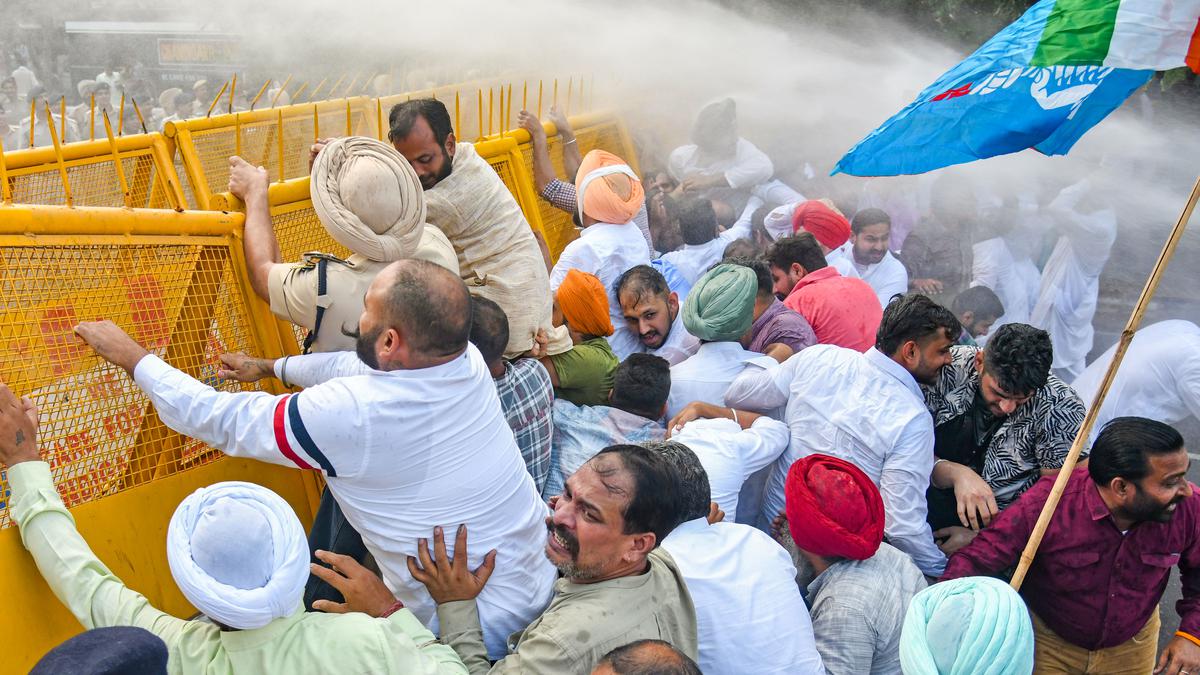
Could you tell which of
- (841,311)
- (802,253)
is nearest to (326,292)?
(841,311)

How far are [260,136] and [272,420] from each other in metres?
2.83

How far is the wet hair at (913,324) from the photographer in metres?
3.78

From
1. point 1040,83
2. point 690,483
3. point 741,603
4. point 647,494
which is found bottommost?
point 741,603

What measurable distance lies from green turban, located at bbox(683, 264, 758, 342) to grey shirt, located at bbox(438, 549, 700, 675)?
171 cm

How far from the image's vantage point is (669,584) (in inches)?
105

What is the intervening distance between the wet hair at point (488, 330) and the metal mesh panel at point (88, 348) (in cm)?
79

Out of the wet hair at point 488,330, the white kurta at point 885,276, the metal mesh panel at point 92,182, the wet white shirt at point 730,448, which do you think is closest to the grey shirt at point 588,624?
the wet white shirt at point 730,448

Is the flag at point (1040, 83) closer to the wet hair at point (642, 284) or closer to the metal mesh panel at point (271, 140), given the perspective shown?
the wet hair at point (642, 284)

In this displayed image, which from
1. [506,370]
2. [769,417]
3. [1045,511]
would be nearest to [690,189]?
[769,417]

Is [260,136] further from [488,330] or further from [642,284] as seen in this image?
[488,330]

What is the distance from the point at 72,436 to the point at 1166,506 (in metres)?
3.28

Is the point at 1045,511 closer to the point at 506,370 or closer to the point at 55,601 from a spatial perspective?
the point at 506,370

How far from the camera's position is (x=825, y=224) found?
21.3 ft

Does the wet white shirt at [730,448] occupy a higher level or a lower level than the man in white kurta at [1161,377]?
higher
